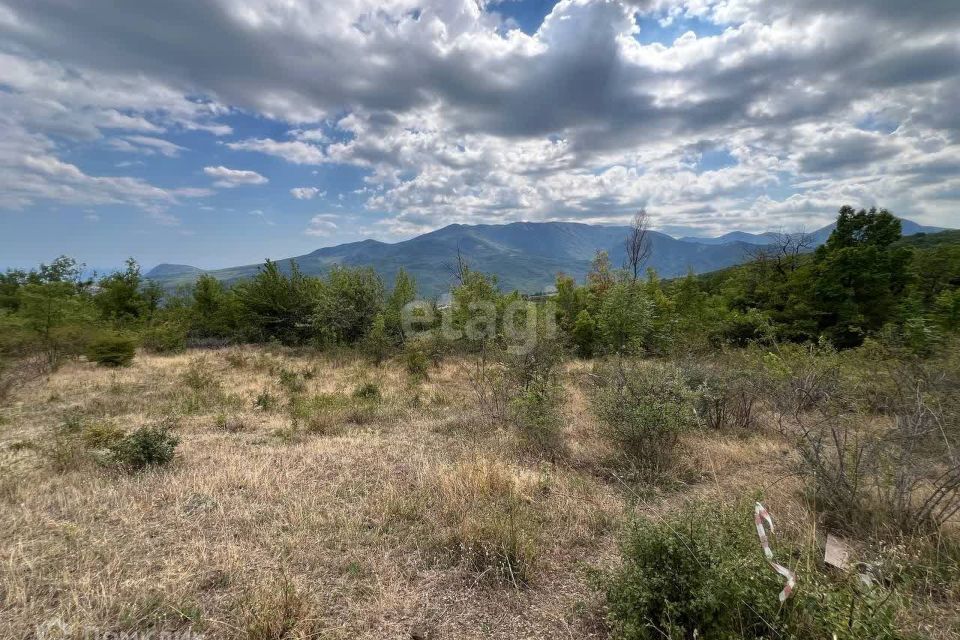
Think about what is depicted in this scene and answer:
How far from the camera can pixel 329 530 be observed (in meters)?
3.89

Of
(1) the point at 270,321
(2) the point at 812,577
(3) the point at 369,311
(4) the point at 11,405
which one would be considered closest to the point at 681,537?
(2) the point at 812,577

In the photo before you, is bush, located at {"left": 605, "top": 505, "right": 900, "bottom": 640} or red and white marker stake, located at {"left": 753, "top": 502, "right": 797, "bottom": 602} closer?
red and white marker stake, located at {"left": 753, "top": 502, "right": 797, "bottom": 602}

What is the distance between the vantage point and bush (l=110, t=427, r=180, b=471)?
17.4 ft

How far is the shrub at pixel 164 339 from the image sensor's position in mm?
19031

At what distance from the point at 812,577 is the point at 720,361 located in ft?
21.6

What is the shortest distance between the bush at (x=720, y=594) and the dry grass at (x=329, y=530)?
18.3 inches

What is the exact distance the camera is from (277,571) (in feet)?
10.7

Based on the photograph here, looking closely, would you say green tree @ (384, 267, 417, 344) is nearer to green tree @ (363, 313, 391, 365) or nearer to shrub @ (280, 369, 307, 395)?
green tree @ (363, 313, 391, 365)

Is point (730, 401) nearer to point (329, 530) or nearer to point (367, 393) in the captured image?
point (329, 530)

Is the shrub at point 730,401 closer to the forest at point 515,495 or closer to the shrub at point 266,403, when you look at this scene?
the forest at point 515,495

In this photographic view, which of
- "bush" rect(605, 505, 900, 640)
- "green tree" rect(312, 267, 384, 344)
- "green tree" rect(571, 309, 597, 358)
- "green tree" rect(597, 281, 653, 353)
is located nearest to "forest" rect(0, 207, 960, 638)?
"bush" rect(605, 505, 900, 640)

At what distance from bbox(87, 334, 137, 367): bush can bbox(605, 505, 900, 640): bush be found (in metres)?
18.7

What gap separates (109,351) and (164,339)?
16.7ft

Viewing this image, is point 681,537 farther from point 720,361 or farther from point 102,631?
point 720,361
